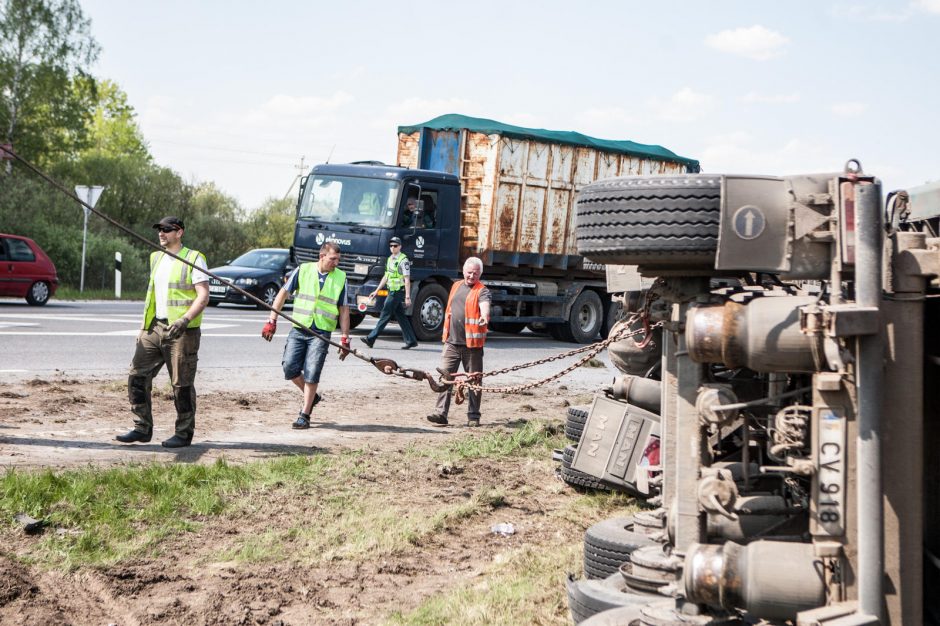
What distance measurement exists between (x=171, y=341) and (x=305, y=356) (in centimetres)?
172

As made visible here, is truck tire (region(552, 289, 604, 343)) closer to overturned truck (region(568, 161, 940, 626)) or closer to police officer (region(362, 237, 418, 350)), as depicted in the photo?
police officer (region(362, 237, 418, 350))

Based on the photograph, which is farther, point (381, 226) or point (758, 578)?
point (381, 226)

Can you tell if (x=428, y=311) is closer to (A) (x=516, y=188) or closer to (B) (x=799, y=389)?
(A) (x=516, y=188)

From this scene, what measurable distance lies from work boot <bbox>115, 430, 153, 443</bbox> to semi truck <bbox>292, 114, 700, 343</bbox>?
398 inches

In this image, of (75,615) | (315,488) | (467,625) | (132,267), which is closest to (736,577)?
(467,625)

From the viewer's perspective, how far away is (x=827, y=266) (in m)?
3.06

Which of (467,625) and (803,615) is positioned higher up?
(803,615)

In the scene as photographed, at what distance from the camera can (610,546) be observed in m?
4.92

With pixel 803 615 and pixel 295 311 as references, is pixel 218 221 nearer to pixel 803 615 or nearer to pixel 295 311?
pixel 295 311

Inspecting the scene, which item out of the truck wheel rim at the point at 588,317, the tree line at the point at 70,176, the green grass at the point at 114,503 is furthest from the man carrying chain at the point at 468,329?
the tree line at the point at 70,176

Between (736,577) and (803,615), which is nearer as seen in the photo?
(803,615)

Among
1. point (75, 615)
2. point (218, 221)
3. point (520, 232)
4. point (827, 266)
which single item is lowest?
point (75, 615)

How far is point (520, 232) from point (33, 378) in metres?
10.6

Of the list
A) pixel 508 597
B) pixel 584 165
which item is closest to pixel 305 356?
pixel 508 597
